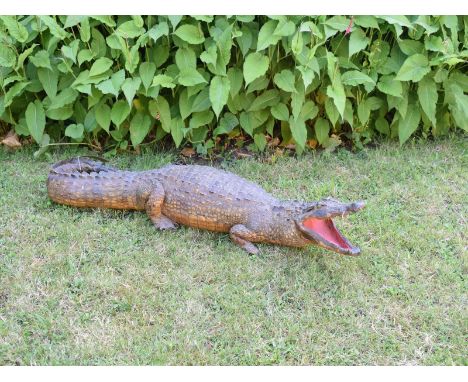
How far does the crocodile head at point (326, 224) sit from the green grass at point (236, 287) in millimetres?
180

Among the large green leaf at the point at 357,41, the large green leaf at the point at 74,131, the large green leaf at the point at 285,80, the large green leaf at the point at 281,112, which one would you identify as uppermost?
the large green leaf at the point at 357,41

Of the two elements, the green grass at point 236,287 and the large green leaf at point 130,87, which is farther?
the large green leaf at point 130,87

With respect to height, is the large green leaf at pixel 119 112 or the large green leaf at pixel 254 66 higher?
the large green leaf at pixel 254 66

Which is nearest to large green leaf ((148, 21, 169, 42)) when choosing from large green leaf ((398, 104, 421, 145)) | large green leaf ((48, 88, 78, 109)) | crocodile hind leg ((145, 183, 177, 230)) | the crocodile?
large green leaf ((48, 88, 78, 109))

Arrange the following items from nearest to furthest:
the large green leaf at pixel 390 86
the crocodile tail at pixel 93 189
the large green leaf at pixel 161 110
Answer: the crocodile tail at pixel 93 189 → the large green leaf at pixel 390 86 → the large green leaf at pixel 161 110

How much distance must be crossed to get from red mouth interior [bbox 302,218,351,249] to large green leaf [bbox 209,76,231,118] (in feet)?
4.31

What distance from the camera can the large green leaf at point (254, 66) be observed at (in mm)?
4336

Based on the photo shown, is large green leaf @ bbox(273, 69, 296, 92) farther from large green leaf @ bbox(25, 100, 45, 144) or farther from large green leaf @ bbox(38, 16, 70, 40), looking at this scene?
large green leaf @ bbox(25, 100, 45, 144)

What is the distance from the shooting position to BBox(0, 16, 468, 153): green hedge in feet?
14.4

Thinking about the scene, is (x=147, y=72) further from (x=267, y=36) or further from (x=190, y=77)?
(x=267, y=36)

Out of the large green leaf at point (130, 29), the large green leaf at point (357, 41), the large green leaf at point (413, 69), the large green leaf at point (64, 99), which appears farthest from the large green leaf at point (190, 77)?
the large green leaf at point (413, 69)

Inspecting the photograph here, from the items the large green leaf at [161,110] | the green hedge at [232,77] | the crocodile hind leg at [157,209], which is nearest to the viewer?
the crocodile hind leg at [157,209]

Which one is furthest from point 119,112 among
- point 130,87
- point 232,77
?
point 232,77

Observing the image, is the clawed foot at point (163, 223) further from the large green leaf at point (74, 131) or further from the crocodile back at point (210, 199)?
the large green leaf at point (74, 131)
